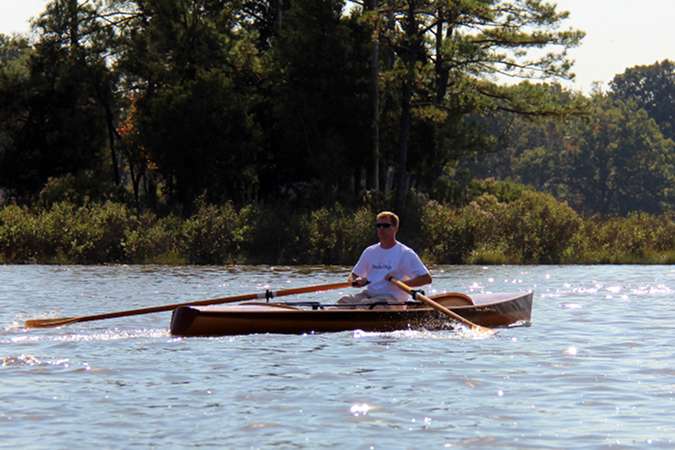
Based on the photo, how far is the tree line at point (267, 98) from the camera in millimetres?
42375

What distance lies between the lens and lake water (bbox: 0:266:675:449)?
9.20 metres

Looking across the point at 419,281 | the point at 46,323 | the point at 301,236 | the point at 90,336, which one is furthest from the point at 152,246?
the point at 419,281

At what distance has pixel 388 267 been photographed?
15961 mm

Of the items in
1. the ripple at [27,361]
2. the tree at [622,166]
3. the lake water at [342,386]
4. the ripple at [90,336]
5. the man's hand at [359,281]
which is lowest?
the lake water at [342,386]

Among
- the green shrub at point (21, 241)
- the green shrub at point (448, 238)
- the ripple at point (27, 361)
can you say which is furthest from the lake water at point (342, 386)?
the green shrub at point (448, 238)

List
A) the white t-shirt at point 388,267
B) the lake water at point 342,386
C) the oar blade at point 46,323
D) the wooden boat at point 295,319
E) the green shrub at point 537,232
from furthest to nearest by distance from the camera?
1. the green shrub at point 537,232
2. the oar blade at point 46,323
3. the white t-shirt at point 388,267
4. the wooden boat at point 295,319
5. the lake water at point 342,386

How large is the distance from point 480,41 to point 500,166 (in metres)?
56.8

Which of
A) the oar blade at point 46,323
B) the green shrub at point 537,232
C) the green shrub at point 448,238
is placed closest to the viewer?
the oar blade at point 46,323

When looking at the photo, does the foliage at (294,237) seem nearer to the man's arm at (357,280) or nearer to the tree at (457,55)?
the tree at (457,55)

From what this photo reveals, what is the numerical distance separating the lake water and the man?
68 cm

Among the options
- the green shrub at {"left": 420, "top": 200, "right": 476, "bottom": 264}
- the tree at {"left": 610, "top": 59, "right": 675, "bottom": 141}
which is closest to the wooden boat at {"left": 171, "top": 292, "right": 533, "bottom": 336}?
the green shrub at {"left": 420, "top": 200, "right": 476, "bottom": 264}

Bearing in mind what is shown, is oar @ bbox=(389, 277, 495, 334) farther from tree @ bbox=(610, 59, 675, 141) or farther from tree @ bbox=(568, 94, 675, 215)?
tree @ bbox=(610, 59, 675, 141)

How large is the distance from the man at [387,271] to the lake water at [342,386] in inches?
27.0

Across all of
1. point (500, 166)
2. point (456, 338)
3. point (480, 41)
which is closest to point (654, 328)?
point (456, 338)
